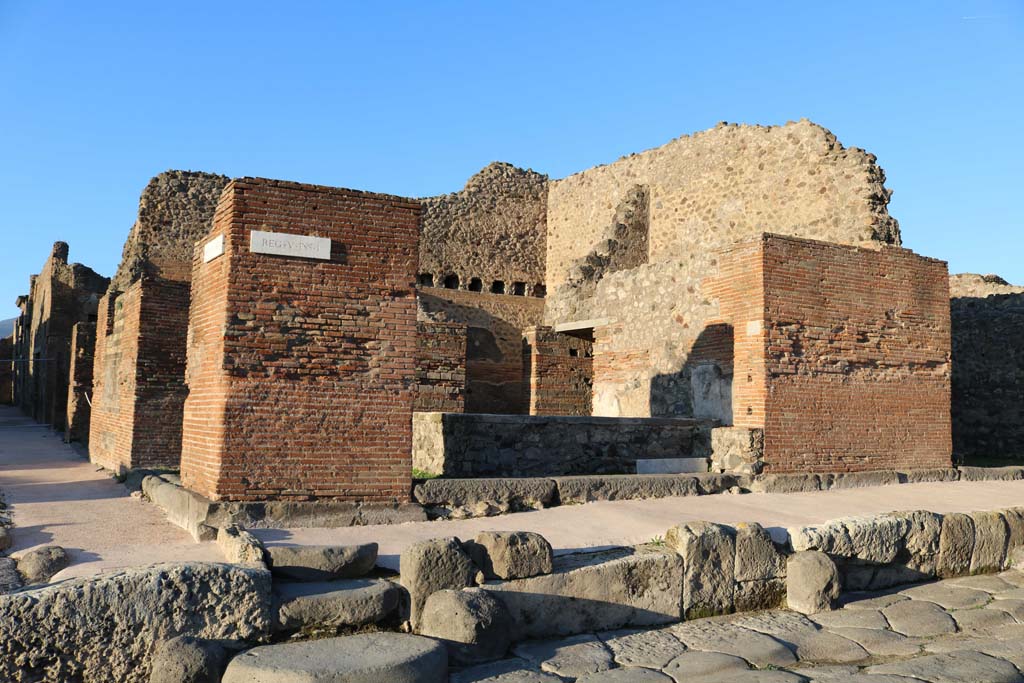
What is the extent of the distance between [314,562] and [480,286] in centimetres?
2007

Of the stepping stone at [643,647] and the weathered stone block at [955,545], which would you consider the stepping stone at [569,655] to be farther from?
the weathered stone block at [955,545]

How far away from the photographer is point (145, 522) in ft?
21.7

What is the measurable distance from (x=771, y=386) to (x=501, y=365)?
31.0ft

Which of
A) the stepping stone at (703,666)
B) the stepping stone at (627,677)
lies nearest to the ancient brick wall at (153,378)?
the stepping stone at (627,677)

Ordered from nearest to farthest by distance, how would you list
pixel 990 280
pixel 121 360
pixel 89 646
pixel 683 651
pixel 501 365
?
pixel 89 646, pixel 683 651, pixel 121 360, pixel 501 365, pixel 990 280

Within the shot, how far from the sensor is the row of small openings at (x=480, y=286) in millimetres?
23953

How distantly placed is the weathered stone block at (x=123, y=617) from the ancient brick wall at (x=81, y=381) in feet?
38.5

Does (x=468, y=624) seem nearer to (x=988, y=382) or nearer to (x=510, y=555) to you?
(x=510, y=555)

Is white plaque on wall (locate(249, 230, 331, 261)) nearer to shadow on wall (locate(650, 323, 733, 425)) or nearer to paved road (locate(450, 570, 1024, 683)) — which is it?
paved road (locate(450, 570, 1024, 683))

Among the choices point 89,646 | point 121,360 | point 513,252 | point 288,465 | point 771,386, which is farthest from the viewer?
point 513,252

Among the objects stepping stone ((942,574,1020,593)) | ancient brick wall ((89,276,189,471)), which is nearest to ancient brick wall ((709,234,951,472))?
stepping stone ((942,574,1020,593))

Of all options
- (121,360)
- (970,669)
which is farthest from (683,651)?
(121,360)

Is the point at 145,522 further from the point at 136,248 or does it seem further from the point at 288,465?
the point at 136,248

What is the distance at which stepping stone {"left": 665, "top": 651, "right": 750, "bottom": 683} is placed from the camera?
4348mm
